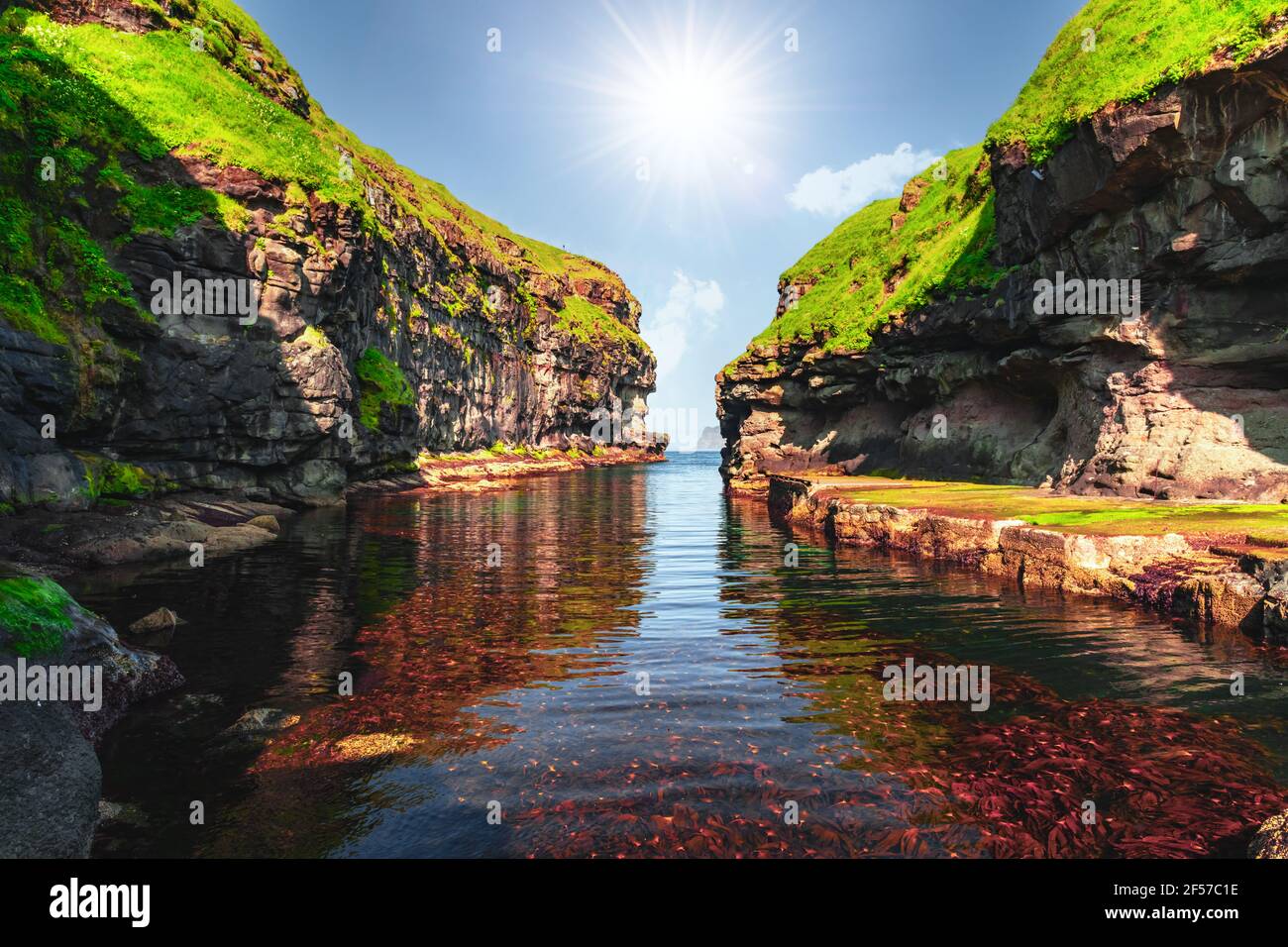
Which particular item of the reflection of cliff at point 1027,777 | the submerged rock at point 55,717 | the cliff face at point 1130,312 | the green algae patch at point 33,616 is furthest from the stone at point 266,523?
the cliff face at point 1130,312

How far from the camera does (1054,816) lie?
848 cm

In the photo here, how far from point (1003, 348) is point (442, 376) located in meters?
77.6

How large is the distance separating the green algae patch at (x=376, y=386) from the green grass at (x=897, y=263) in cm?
4375

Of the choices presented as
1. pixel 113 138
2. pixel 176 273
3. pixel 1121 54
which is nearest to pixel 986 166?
pixel 1121 54

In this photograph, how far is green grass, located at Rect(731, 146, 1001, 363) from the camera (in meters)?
52.7

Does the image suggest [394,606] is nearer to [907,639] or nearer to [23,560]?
[23,560]

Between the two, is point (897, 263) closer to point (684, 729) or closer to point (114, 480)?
point (684, 729)

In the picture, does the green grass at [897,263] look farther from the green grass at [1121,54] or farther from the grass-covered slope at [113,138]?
the grass-covered slope at [113,138]

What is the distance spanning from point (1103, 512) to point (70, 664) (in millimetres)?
32386

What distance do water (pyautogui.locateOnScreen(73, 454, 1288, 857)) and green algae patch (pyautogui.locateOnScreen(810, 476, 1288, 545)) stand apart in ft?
14.2

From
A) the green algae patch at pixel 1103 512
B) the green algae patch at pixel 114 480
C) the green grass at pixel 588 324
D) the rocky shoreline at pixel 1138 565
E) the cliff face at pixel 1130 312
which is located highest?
the green grass at pixel 588 324

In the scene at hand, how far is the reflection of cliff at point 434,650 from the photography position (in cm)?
904

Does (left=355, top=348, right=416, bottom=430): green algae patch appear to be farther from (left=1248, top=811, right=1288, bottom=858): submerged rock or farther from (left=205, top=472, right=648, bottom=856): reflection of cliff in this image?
(left=1248, top=811, right=1288, bottom=858): submerged rock
